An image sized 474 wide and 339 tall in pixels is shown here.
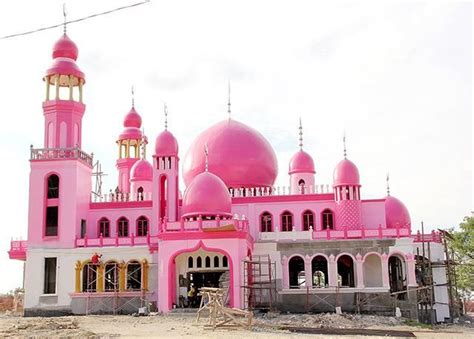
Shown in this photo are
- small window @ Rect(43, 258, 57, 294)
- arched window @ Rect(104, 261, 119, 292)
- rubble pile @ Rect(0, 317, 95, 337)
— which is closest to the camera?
rubble pile @ Rect(0, 317, 95, 337)

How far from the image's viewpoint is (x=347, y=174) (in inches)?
1345

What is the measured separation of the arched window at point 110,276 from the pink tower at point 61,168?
7.64 feet

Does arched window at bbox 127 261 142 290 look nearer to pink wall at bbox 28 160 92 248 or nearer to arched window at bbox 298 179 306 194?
pink wall at bbox 28 160 92 248

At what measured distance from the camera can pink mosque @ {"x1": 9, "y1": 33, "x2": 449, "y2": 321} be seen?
101 feet

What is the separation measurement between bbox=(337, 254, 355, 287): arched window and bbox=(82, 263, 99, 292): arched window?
12464mm

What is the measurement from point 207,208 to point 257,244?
3.32 m

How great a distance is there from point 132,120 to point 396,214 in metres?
18.7

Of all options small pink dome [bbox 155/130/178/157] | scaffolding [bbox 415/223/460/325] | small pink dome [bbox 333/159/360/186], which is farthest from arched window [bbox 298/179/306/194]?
small pink dome [bbox 155/130/178/157]

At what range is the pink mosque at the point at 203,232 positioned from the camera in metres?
30.9

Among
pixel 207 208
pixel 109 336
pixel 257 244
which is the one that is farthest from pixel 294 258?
pixel 109 336

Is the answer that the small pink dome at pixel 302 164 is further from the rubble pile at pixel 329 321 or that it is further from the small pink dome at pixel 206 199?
the rubble pile at pixel 329 321

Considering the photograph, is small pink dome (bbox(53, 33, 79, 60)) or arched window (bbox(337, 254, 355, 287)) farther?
small pink dome (bbox(53, 33, 79, 60))

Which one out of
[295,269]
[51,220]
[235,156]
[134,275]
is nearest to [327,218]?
[295,269]

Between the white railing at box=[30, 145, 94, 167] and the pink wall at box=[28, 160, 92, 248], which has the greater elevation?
the white railing at box=[30, 145, 94, 167]
